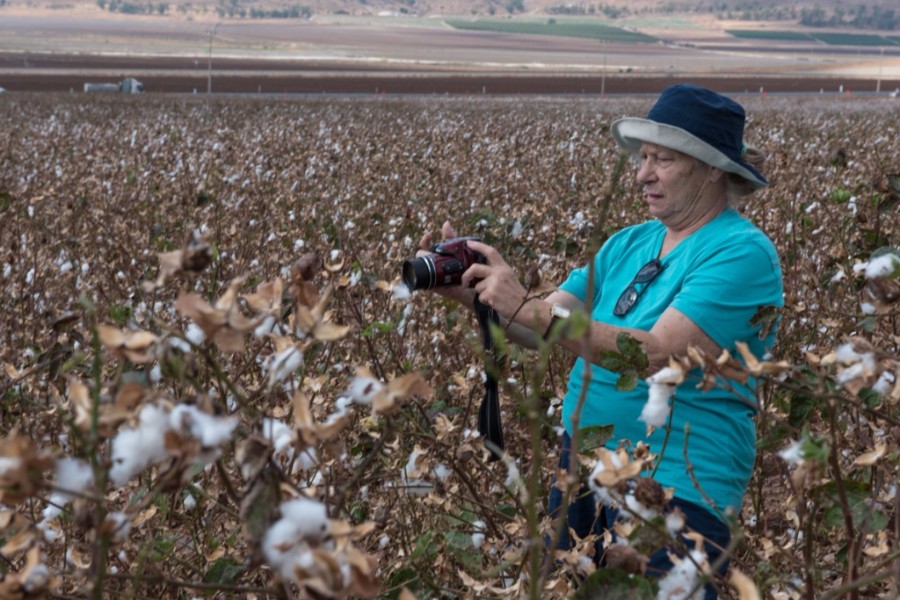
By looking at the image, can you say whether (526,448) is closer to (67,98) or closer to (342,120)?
(342,120)

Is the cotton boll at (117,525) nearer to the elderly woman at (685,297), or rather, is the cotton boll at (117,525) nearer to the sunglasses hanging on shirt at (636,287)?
the elderly woman at (685,297)

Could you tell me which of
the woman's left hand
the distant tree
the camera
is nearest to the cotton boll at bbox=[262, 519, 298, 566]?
the woman's left hand

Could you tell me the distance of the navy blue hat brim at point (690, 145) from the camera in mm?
2715

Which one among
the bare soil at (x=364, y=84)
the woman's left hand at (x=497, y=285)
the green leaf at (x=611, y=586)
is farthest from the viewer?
the bare soil at (x=364, y=84)

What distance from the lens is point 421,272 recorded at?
252 cm

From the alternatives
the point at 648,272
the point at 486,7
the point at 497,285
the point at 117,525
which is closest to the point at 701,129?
the point at 648,272

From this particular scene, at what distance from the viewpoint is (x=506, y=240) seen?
5.17 m

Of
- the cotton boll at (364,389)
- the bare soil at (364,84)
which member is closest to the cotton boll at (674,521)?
the cotton boll at (364,389)

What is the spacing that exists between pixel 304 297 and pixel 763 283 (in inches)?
65.3

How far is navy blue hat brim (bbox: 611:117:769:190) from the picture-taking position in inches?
107

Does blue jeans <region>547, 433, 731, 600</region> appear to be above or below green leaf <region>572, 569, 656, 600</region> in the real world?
below

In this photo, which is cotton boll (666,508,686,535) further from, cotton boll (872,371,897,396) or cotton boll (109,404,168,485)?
cotton boll (109,404,168,485)

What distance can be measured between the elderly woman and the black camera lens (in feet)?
0.26

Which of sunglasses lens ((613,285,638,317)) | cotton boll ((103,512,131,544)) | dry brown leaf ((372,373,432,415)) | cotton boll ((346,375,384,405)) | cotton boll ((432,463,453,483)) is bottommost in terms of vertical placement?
cotton boll ((432,463,453,483))
